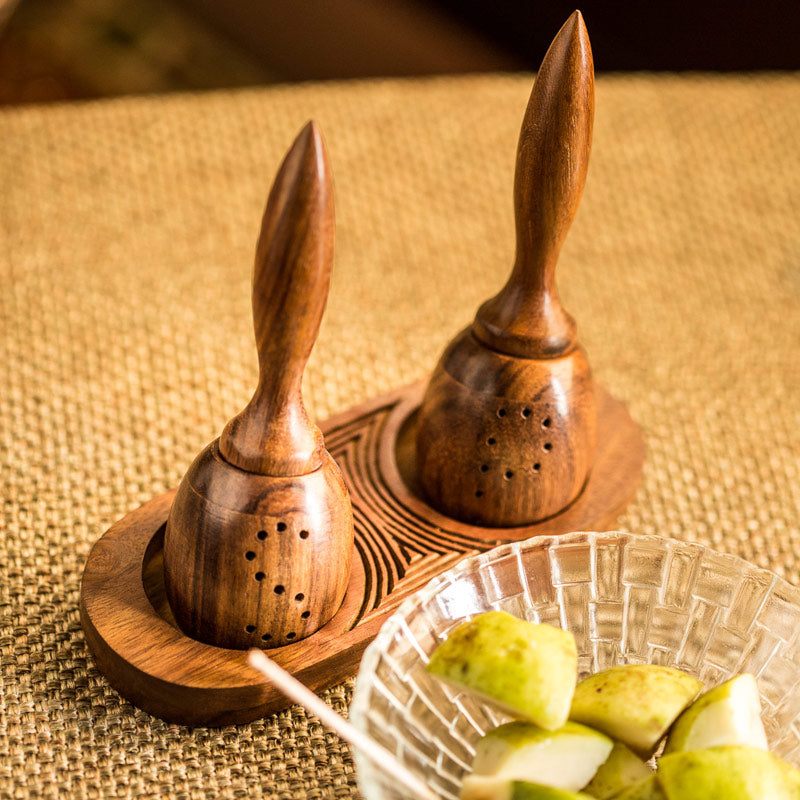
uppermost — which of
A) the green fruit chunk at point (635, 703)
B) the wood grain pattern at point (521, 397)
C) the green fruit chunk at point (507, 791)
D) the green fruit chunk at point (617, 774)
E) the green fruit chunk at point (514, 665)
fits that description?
the wood grain pattern at point (521, 397)

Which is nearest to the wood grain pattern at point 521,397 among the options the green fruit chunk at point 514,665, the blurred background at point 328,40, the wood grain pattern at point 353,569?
the wood grain pattern at point 353,569

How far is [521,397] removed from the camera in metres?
0.53

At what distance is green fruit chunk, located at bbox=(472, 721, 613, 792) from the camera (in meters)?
0.40

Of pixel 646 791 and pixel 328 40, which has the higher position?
pixel 328 40

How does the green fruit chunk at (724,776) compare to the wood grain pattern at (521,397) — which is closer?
the green fruit chunk at (724,776)

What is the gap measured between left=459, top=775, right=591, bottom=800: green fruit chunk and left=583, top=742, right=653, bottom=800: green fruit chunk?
0.01 meters

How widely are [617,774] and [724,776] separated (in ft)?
0.15

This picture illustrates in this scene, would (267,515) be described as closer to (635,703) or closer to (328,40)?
(635,703)

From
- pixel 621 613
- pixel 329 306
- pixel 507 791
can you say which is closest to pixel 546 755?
pixel 507 791

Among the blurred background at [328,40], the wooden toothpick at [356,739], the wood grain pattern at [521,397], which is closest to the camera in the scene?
the wooden toothpick at [356,739]

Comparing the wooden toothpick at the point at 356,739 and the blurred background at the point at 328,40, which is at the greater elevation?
the blurred background at the point at 328,40

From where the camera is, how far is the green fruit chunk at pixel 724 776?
377 millimetres

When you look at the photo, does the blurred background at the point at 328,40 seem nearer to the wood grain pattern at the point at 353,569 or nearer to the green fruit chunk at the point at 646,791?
the wood grain pattern at the point at 353,569

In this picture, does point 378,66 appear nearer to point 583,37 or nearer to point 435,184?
point 435,184
